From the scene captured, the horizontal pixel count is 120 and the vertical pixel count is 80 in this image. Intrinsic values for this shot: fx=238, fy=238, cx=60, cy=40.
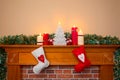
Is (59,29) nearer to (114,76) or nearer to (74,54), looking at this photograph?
(74,54)

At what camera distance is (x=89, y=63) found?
11.0 ft

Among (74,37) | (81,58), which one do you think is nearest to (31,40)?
(74,37)

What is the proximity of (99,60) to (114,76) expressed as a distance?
0.33 m

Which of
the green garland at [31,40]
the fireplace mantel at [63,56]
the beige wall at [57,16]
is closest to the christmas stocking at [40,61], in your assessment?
the fireplace mantel at [63,56]

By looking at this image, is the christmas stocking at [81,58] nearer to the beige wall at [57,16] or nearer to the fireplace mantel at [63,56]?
the fireplace mantel at [63,56]

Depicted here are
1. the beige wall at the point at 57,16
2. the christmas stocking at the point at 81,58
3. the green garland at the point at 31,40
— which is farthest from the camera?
the beige wall at the point at 57,16

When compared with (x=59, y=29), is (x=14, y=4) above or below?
above

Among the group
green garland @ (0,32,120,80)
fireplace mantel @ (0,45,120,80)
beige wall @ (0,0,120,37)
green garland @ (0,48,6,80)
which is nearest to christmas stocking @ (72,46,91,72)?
fireplace mantel @ (0,45,120,80)

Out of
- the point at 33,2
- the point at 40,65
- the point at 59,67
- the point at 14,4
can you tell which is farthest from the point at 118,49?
the point at 14,4

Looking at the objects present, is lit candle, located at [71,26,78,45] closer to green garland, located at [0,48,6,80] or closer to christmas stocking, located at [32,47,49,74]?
christmas stocking, located at [32,47,49,74]

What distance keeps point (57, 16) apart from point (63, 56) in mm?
641

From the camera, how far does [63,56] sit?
3434 mm

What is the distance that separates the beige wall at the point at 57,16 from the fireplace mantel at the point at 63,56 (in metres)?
0.31

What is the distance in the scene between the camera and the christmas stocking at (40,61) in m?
3.34
